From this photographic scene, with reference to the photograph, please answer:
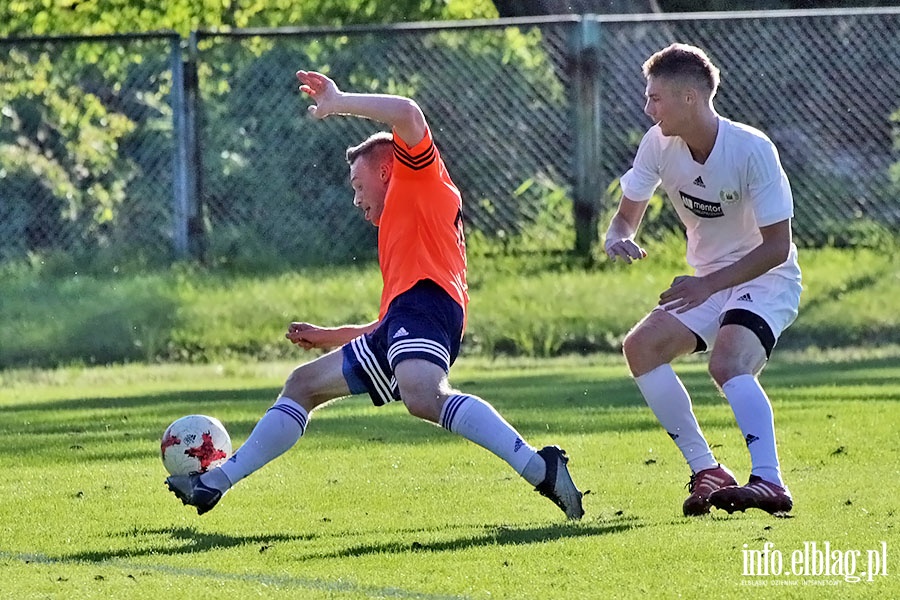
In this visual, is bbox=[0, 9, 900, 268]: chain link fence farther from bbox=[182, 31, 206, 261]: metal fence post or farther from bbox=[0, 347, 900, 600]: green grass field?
bbox=[0, 347, 900, 600]: green grass field

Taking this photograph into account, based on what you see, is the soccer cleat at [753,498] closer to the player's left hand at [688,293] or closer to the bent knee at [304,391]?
the player's left hand at [688,293]

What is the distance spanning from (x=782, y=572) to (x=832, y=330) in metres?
8.91

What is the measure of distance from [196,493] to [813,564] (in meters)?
2.20

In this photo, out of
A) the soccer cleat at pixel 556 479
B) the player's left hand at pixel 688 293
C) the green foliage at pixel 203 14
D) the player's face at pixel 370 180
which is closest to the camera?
the soccer cleat at pixel 556 479

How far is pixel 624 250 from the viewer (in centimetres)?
655

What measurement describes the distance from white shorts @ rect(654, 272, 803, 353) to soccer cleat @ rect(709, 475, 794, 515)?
778 mm

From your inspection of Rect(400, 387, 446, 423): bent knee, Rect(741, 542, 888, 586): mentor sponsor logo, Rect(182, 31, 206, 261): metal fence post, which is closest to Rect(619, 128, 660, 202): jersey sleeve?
Rect(400, 387, 446, 423): bent knee

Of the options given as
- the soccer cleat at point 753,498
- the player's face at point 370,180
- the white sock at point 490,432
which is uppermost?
the player's face at point 370,180

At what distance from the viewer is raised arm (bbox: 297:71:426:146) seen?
6031 mm

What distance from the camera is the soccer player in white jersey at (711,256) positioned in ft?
21.1

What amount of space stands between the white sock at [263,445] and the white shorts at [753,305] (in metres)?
1.46

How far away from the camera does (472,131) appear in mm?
14758

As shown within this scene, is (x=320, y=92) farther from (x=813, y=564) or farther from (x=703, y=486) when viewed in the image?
(x=813, y=564)

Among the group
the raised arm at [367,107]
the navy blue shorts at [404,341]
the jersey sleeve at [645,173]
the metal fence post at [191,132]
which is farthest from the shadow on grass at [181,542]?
the metal fence post at [191,132]
